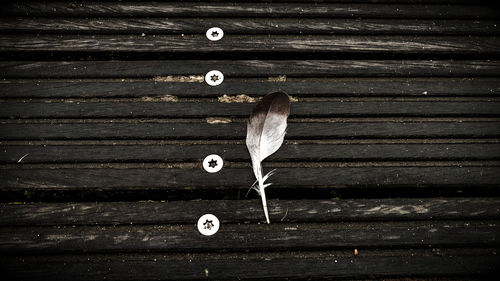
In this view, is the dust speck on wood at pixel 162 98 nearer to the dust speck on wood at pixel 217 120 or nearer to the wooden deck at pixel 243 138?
the wooden deck at pixel 243 138

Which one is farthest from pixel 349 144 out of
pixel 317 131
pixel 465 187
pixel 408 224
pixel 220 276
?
pixel 220 276

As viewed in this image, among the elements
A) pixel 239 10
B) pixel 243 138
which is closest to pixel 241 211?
pixel 243 138

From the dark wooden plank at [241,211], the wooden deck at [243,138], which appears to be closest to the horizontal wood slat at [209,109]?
the wooden deck at [243,138]

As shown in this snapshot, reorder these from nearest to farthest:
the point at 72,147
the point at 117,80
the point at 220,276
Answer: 1. the point at 220,276
2. the point at 72,147
3. the point at 117,80

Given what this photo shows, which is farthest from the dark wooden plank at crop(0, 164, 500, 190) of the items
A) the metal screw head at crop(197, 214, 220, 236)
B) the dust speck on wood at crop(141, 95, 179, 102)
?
the dust speck on wood at crop(141, 95, 179, 102)

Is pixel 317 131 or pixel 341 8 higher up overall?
pixel 341 8

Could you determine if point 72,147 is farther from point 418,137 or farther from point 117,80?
point 418,137
